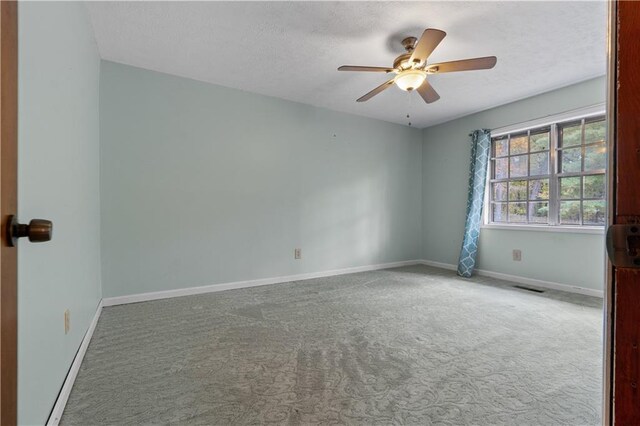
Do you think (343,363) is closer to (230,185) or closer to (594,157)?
(230,185)

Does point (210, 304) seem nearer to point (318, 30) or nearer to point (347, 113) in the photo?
point (318, 30)

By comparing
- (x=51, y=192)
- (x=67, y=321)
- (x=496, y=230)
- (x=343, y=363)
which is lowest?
(x=343, y=363)

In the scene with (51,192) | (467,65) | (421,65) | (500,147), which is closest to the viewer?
(51,192)

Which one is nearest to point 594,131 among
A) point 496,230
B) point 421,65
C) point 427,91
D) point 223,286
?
point 496,230

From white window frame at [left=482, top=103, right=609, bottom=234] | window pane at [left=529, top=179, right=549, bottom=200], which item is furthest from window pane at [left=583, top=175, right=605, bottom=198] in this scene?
window pane at [left=529, top=179, right=549, bottom=200]

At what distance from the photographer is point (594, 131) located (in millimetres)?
3197

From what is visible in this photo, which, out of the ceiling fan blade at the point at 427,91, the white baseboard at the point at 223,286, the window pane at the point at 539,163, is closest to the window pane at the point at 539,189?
the window pane at the point at 539,163

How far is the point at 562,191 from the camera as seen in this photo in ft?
11.4

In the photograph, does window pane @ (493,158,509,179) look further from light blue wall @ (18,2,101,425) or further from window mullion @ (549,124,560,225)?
light blue wall @ (18,2,101,425)

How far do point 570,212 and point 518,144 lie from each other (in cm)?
108

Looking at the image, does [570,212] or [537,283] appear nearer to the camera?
[570,212]

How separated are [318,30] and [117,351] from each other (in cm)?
273

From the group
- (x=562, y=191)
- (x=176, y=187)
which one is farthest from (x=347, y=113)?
(x=562, y=191)

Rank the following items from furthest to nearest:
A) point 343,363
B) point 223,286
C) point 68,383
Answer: point 223,286
point 343,363
point 68,383
